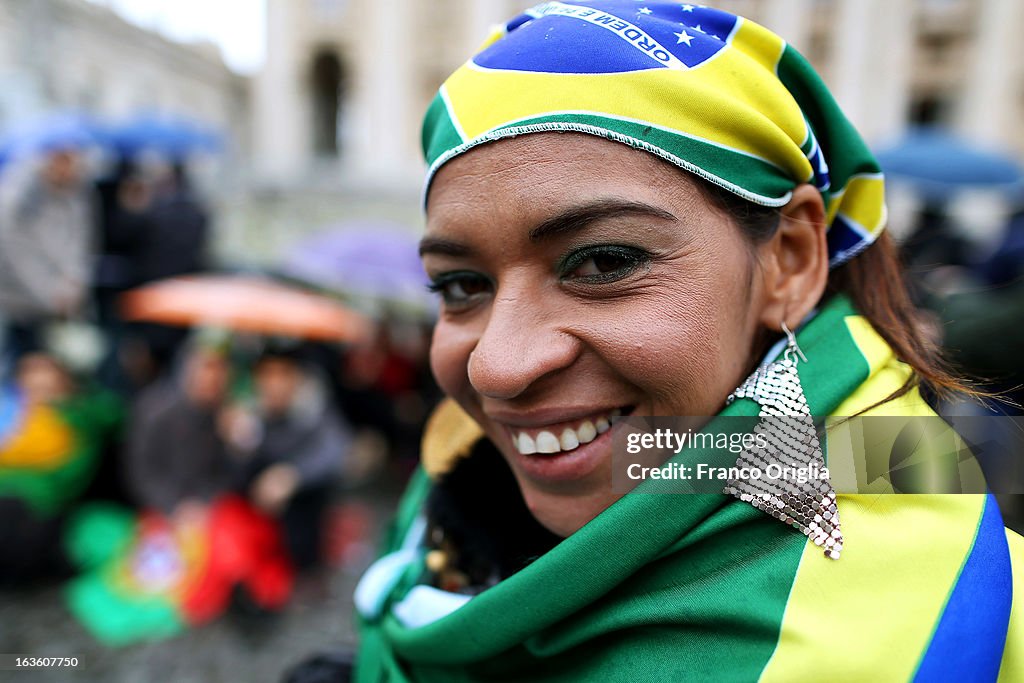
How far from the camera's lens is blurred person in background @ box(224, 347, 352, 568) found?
4.65 m

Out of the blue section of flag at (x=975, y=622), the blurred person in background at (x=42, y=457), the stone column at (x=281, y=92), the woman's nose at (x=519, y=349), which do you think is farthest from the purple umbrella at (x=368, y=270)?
the stone column at (x=281, y=92)

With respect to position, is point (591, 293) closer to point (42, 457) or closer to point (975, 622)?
point (975, 622)

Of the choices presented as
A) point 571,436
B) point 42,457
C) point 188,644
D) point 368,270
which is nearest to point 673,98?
point 571,436

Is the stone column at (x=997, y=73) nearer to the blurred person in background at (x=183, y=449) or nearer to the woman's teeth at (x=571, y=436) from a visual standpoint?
the blurred person in background at (x=183, y=449)

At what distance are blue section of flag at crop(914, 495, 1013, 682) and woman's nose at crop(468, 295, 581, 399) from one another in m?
0.57

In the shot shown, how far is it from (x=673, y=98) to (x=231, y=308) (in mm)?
4876

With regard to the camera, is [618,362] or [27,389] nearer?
[618,362]

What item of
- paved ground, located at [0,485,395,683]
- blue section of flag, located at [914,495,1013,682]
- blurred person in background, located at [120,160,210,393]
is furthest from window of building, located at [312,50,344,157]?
blue section of flag, located at [914,495,1013,682]

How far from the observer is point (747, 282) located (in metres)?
1.09

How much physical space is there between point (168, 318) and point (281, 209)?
53.8ft

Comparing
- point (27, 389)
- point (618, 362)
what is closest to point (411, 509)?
point (618, 362)

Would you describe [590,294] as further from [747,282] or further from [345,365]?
[345,365]

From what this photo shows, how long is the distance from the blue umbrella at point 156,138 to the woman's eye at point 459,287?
6.17 m

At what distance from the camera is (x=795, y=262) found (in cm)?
117
